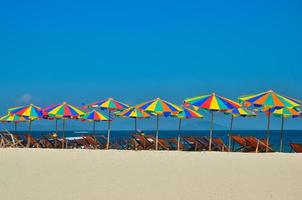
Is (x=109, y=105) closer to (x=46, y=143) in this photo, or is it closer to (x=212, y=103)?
(x=46, y=143)

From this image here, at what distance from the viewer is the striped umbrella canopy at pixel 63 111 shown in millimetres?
17266

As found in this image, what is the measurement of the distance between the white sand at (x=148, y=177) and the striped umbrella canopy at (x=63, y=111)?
4.58 m

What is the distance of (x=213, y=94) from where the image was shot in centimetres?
1589

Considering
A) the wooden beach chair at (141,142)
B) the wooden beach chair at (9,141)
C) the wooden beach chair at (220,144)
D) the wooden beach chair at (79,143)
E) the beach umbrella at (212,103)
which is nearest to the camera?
the beach umbrella at (212,103)

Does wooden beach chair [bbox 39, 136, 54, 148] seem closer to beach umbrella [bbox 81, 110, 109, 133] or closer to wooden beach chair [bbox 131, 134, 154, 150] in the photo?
beach umbrella [bbox 81, 110, 109, 133]

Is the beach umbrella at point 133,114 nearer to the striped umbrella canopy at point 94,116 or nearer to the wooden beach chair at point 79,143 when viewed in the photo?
the striped umbrella canopy at point 94,116

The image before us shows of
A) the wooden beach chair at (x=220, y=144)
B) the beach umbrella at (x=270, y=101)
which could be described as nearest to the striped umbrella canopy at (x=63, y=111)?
the wooden beach chair at (x=220, y=144)

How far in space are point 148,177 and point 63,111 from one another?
8934mm

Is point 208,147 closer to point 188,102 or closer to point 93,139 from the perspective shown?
point 188,102

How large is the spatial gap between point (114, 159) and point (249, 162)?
120 inches

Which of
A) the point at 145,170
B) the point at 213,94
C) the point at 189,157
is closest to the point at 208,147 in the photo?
the point at 213,94

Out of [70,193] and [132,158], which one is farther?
[132,158]

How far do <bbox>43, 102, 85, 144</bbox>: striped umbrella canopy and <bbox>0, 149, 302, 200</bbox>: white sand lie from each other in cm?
458

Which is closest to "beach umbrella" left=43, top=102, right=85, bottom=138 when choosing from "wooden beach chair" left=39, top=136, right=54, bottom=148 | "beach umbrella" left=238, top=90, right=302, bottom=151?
"wooden beach chair" left=39, top=136, right=54, bottom=148
